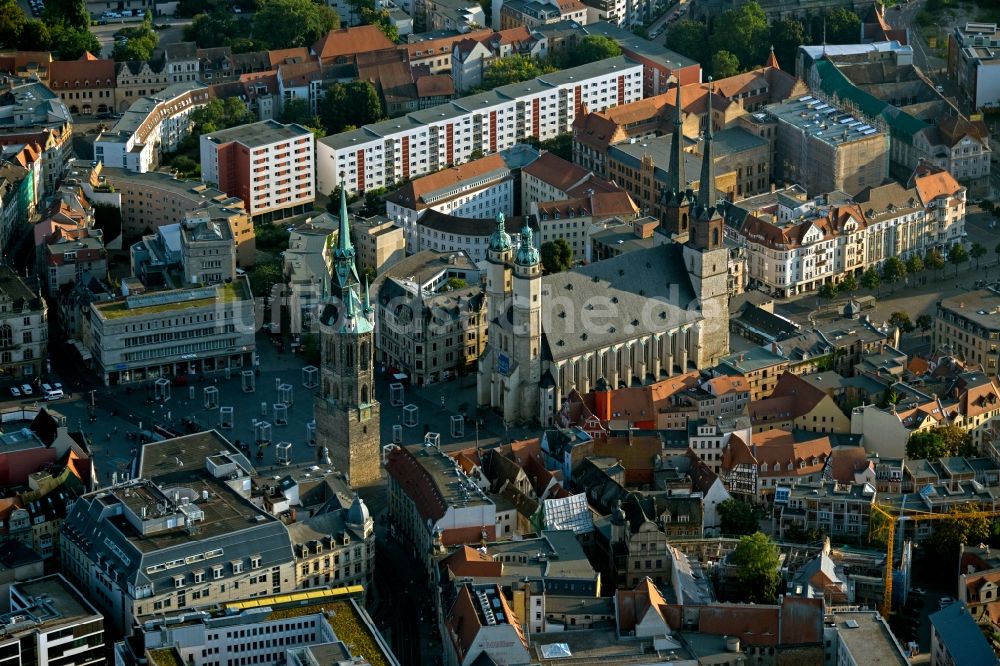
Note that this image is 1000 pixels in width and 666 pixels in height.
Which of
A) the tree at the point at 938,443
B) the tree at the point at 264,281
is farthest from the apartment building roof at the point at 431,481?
the tree at the point at 264,281

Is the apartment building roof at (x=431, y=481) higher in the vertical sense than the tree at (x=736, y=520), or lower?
higher

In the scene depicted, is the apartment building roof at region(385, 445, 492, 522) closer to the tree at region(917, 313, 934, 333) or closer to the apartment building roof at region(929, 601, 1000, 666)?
the apartment building roof at region(929, 601, 1000, 666)

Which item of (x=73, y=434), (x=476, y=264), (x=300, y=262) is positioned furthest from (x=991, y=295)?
(x=73, y=434)

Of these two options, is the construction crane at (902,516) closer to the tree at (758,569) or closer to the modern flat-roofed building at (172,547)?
the tree at (758,569)

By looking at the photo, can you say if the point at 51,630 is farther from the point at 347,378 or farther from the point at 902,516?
the point at 902,516

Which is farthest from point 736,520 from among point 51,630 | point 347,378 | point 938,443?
point 51,630

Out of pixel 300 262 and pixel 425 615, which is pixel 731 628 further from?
pixel 300 262
